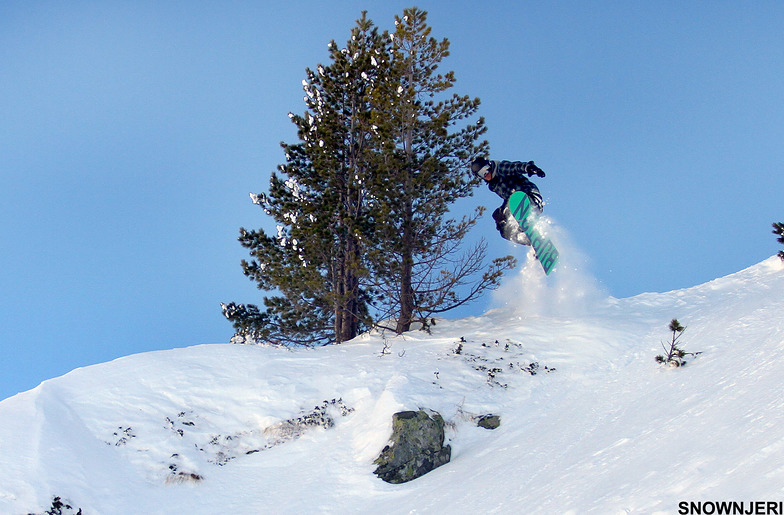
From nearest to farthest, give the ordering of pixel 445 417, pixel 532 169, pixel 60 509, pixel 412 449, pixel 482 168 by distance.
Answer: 1. pixel 60 509
2. pixel 412 449
3. pixel 445 417
4. pixel 532 169
5. pixel 482 168

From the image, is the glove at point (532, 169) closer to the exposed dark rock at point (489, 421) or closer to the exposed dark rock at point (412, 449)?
the exposed dark rock at point (489, 421)

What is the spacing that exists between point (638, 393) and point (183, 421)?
6.99 meters

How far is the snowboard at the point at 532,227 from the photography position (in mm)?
13344

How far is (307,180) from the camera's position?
15.9 meters

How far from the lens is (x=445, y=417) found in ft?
27.4

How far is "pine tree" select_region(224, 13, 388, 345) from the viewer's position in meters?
14.8

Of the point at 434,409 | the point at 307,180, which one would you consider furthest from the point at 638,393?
the point at 307,180

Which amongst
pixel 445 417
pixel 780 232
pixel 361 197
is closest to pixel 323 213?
pixel 361 197

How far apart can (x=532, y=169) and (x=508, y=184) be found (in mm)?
761

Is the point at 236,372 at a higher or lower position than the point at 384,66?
lower

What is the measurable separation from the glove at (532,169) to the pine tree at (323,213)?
4353mm

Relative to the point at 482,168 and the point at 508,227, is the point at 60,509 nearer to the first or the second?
the point at 508,227

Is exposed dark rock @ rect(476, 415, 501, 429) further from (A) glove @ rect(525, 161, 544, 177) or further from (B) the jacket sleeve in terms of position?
(B) the jacket sleeve

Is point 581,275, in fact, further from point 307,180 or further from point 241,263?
point 241,263
